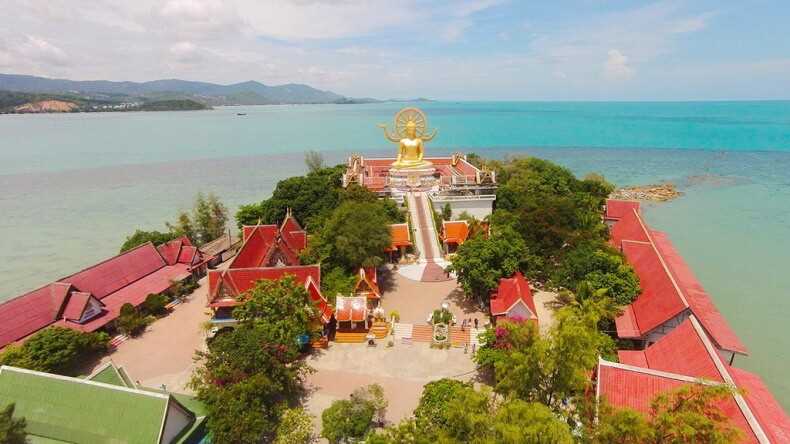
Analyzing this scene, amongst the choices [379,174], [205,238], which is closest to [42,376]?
[205,238]

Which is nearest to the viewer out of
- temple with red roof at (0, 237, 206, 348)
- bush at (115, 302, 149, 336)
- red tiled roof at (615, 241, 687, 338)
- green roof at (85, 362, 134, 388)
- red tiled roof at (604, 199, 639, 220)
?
green roof at (85, 362, 134, 388)

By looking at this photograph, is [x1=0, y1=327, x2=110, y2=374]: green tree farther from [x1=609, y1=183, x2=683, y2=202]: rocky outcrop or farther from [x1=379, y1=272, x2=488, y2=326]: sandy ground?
[x1=609, y1=183, x2=683, y2=202]: rocky outcrop

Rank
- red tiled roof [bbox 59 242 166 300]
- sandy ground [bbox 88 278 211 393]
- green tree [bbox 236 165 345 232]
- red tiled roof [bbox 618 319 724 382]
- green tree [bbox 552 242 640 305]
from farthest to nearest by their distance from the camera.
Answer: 1. green tree [bbox 236 165 345 232]
2. red tiled roof [bbox 59 242 166 300]
3. green tree [bbox 552 242 640 305]
4. sandy ground [bbox 88 278 211 393]
5. red tiled roof [bbox 618 319 724 382]

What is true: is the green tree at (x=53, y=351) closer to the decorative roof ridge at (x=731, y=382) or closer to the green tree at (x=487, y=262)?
the green tree at (x=487, y=262)

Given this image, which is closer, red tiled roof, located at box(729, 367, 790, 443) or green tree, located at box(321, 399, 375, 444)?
red tiled roof, located at box(729, 367, 790, 443)

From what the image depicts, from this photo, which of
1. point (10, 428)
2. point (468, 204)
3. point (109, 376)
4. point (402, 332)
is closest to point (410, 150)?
point (468, 204)

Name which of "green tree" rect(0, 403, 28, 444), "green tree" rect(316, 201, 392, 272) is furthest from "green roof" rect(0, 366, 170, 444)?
"green tree" rect(316, 201, 392, 272)

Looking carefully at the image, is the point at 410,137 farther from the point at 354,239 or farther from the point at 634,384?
the point at 634,384
